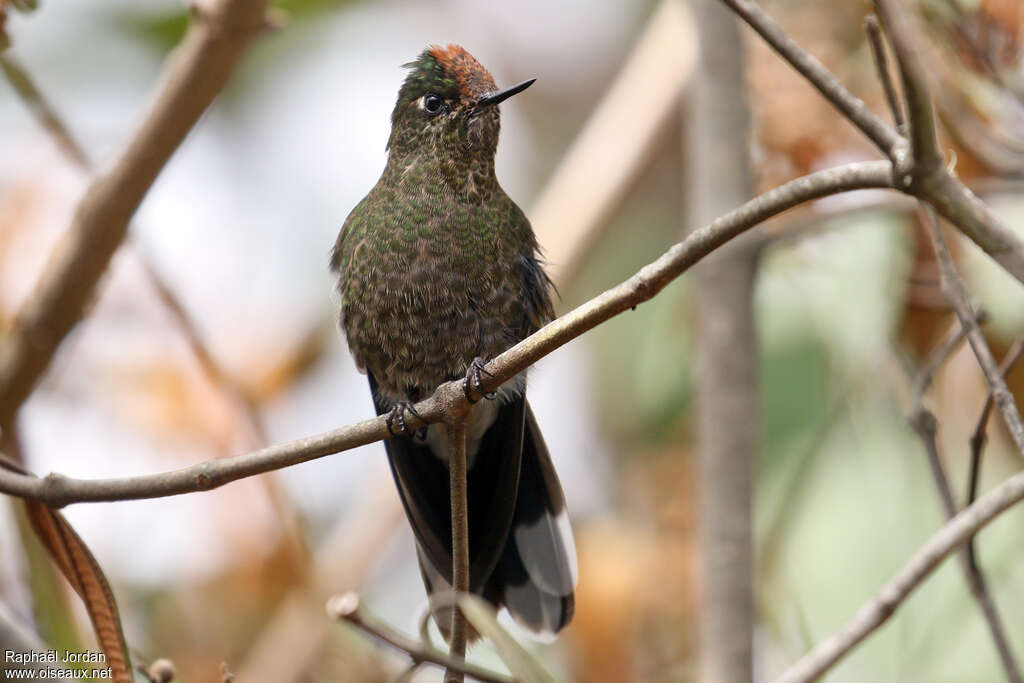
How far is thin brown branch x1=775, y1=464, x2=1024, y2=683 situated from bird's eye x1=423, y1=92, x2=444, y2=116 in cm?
146

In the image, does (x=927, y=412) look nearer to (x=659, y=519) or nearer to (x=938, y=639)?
(x=938, y=639)

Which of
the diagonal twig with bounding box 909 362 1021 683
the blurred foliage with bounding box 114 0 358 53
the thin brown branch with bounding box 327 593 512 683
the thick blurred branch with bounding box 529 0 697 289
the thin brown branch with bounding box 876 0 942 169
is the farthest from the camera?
the blurred foliage with bounding box 114 0 358 53

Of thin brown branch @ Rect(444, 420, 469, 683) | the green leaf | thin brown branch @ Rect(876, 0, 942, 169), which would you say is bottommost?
the green leaf

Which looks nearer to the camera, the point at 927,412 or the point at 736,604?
the point at 927,412

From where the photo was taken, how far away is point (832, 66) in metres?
3.10

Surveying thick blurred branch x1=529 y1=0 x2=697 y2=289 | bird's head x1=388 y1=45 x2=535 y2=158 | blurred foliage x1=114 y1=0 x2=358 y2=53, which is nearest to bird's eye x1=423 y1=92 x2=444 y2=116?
bird's head x1=388 y1=45 x2=535 y2=158

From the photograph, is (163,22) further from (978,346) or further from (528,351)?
(978,346)

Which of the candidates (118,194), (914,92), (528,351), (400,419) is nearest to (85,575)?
(400,419)

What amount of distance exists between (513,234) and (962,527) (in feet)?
3.99

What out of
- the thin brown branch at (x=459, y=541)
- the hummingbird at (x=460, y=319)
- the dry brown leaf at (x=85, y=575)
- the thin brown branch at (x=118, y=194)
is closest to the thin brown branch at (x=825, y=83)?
the thin brown branch at (x=459, y=541)

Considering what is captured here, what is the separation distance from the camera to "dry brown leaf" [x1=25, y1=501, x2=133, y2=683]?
162 cm

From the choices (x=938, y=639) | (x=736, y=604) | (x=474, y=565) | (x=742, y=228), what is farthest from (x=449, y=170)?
(x=938, y=639)

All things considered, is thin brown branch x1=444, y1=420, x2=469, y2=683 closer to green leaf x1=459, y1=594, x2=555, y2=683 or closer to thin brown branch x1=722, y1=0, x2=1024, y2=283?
green leaf x1=459, y1=594, x2=555, y2=683

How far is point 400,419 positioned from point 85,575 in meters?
0.62
